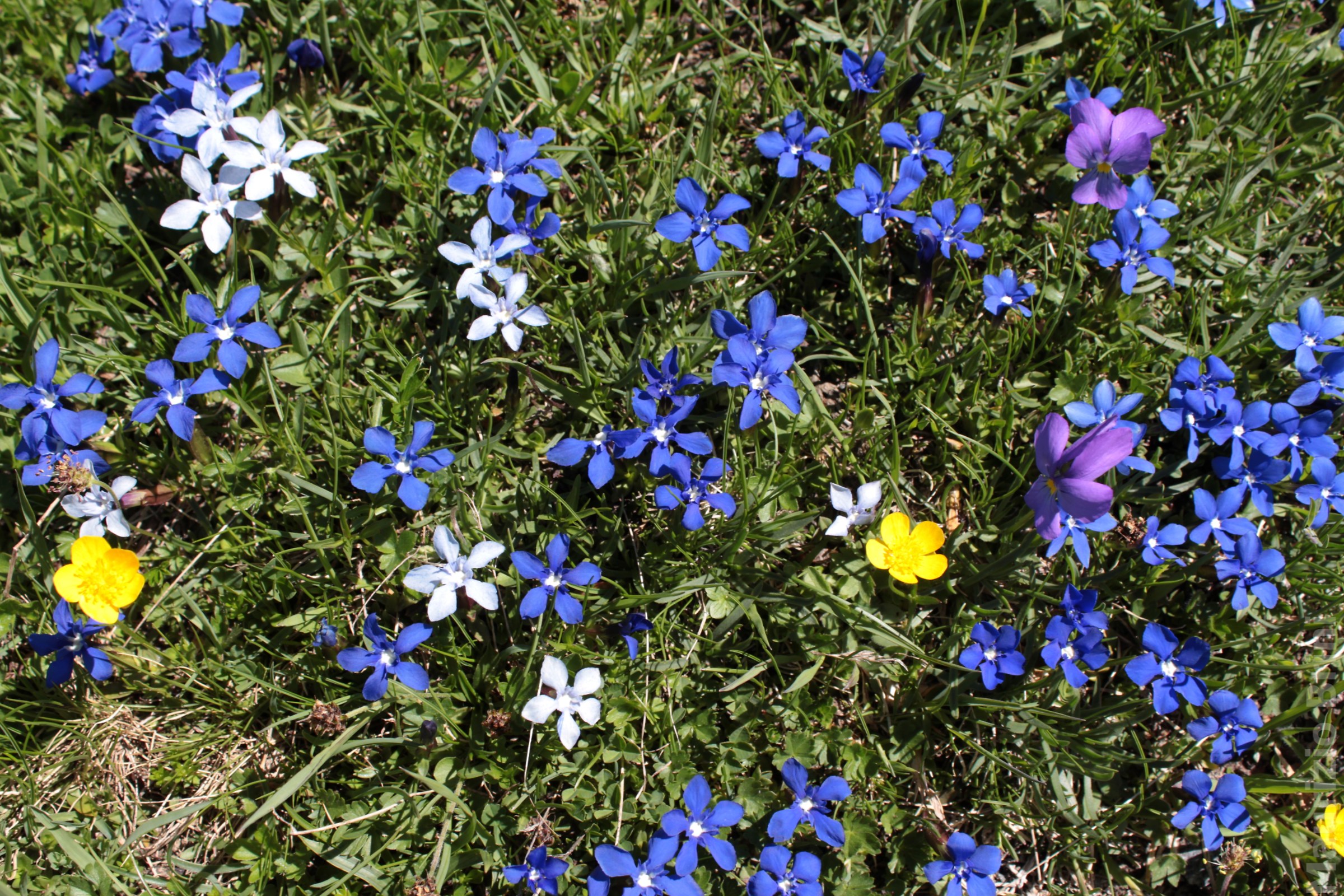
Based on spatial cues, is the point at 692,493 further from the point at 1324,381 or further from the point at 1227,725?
the point at 1324,381

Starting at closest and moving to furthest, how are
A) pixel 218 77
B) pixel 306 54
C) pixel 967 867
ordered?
pixel 967 867 → pixel 218 77 → pixel 306 54

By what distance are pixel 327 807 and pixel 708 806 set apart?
1179 millimetres

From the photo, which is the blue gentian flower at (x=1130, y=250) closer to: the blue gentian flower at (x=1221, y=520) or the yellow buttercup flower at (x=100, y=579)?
the blue gentian flower at (x=1221, y=520)

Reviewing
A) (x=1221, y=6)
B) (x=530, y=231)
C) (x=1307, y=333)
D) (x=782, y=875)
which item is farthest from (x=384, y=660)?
(x=1221, y=6)

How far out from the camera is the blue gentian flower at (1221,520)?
9.90 ft

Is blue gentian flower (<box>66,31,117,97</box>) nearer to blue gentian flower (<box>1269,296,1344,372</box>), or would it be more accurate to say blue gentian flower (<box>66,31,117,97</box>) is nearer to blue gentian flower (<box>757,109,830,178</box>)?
blue gentian flower (<box>757,109,830,178</box>)

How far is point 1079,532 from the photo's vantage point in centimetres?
286

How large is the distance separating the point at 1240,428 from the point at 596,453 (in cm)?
220

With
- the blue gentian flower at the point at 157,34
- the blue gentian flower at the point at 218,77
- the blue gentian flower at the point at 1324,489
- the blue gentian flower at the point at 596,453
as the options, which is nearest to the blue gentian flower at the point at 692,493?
the blue gentian flower at the point at 596,453

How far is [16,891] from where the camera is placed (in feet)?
9.13

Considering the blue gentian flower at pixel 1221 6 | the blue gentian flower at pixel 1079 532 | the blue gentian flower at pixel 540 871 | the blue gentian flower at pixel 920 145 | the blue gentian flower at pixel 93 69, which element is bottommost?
the blue gentian flower at pixel 540 871

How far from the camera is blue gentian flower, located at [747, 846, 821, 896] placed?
2668 mm

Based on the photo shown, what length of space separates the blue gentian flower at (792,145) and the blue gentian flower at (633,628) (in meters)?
1.60

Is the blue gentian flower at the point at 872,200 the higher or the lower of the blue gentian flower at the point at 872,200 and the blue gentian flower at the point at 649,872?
the higher
